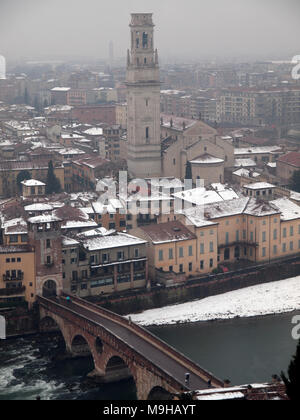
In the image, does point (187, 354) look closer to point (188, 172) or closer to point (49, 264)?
point (49, 264)

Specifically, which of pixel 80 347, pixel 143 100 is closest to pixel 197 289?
pixel 80 347

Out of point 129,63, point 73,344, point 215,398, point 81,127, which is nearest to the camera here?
point 215,398

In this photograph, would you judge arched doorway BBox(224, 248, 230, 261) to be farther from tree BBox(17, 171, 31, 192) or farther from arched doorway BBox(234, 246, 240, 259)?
tree BBox(17, 171, 31, 192)

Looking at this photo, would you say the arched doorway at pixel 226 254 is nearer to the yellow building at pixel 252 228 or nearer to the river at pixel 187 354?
the yellow building at pixel 252 228

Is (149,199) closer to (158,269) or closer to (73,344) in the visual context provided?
(158,269)
